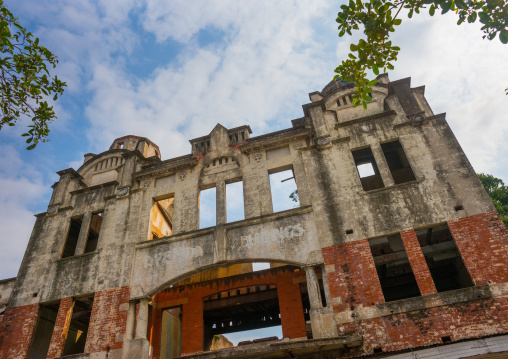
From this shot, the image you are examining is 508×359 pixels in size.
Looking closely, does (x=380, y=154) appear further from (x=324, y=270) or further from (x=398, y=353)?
(x=398, y=353)

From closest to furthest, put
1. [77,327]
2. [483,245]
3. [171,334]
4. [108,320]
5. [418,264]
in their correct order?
[483,245], [418,264], [108,320], [77,327], [171,334]

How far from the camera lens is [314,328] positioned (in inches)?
387

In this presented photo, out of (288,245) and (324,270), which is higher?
(288,245)

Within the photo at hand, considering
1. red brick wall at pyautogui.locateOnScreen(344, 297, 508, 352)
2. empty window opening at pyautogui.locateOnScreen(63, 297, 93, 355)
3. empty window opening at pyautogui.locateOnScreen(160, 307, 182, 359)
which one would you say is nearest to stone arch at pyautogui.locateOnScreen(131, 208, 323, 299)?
red brick wall at pyautogui.locateOnScreen(344, 297, 508, 352)

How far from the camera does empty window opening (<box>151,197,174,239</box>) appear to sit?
50.3ft

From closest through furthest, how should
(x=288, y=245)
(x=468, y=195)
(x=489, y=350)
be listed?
(x=489, y=350) < (x=468, y=195) < (x=288, y=245)

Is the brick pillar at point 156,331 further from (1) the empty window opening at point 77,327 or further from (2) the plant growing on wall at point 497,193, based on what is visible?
(2) the plant growing on wall at point 497,193

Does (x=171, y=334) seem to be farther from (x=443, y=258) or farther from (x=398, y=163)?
(x=398, y=163)

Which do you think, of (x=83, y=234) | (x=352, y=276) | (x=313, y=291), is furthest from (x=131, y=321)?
(x=352, y=276)

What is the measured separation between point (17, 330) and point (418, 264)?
43.7 feet

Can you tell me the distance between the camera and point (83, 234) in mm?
14203

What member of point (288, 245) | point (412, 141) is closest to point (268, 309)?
point (288, 245)

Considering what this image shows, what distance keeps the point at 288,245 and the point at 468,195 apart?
5.53 metres

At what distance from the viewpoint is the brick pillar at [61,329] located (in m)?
11.6
